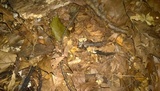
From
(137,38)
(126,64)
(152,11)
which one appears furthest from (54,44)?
(152,11)

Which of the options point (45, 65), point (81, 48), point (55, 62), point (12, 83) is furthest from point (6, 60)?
point (81, 48)

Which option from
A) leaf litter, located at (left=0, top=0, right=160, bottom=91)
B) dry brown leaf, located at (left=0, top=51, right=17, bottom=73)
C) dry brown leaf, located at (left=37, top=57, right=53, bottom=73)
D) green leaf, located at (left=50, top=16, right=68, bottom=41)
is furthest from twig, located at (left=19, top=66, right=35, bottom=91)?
green leaf, located at (left=50, top=16, right=68, bottom=41)

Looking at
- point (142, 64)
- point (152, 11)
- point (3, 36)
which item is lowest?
point (142, 64)

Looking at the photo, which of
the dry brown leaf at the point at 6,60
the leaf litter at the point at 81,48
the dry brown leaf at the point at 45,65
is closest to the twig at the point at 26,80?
the leaf litter at the point at 81,48

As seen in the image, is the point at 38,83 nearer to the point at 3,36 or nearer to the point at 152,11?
the point at 3,36

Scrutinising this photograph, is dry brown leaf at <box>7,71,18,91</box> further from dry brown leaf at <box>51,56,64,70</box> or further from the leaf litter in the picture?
dry brown leaf at <box>51,56,64,70</box>

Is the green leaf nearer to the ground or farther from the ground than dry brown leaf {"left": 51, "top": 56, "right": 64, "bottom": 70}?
farther from the ground

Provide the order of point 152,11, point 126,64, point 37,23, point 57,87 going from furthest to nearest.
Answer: point 152,11 → point 37,23 → point 126,64 → point 57,87

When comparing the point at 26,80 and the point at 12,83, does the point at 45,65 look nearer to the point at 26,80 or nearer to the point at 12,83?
the point at 26,80
